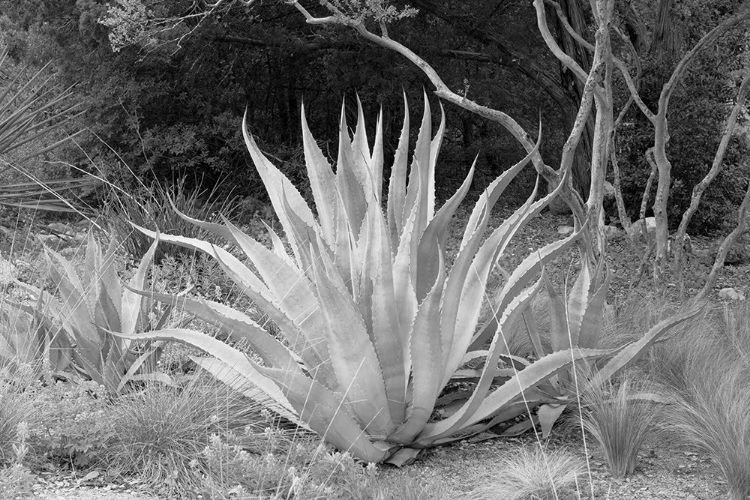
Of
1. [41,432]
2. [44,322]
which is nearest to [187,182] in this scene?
[44,322]

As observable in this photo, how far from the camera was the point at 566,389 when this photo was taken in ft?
10.4

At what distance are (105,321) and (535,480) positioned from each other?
1874 millimetres

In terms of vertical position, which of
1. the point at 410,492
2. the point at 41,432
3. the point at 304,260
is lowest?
the point at 41,432

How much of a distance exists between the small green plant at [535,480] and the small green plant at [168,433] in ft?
2.83

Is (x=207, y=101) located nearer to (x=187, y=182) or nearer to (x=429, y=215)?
(x=187, y=182)

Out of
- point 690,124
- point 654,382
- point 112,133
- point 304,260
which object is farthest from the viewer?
point 112,133

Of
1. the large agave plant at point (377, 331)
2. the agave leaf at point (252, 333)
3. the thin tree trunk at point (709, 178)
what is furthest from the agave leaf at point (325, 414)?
the thin tree trunk at point (709, 178)

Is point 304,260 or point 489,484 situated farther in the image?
point 304,260

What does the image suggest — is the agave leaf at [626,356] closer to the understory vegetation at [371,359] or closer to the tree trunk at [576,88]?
the understory vegetation at [371,359]

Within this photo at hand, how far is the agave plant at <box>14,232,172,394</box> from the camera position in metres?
3.28

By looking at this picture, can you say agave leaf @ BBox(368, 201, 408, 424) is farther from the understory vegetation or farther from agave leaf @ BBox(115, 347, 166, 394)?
agave leaf @ BBox(115, 347, 166, 394)

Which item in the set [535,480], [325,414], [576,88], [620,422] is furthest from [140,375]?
[576,88]

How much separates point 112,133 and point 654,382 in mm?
7427

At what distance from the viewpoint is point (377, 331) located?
2770 millimetres
